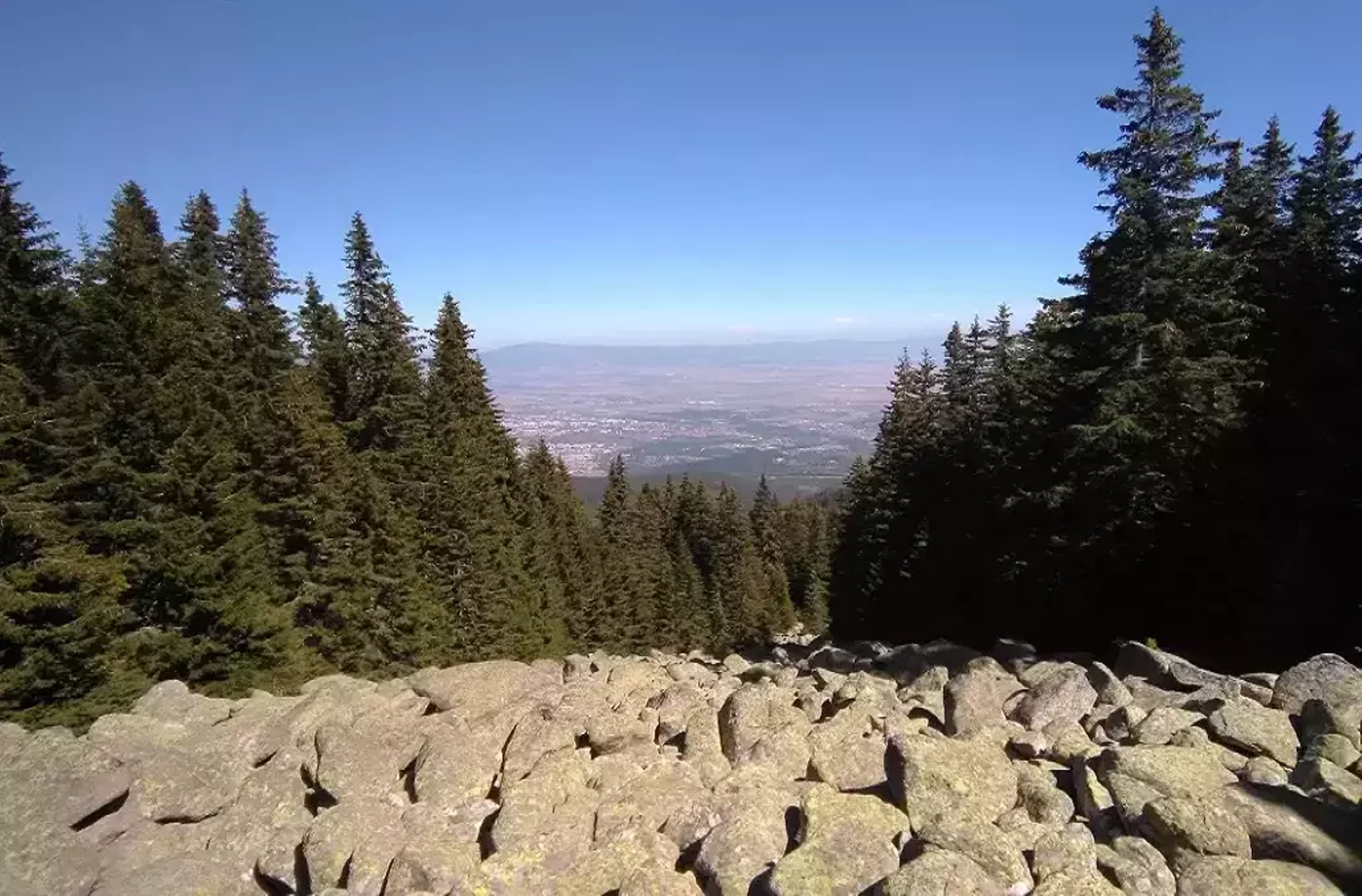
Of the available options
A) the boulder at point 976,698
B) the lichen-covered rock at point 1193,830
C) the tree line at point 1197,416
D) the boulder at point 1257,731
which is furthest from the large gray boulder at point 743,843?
the tree line at point 1197,416

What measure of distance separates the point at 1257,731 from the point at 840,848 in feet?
21.7

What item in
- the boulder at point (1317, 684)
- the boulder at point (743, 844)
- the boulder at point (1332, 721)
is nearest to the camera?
the boulder at point (743, 844)

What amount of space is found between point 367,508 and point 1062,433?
22.5 m

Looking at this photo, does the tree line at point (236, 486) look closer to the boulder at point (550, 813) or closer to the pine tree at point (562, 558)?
the pine tree at point (562, 558)

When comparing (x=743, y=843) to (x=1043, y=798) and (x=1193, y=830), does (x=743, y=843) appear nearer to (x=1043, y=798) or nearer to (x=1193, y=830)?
(x=1043, y=798)

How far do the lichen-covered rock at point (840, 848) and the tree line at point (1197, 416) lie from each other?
1328 cm

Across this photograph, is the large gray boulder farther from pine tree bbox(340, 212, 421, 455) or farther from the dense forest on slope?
pine tree bbox(340, 212, 421, 455)

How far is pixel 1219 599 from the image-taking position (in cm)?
1938

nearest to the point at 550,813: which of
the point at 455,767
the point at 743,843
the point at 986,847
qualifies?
the point at 455,767

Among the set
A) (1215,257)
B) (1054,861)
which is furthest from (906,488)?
(1054,861)

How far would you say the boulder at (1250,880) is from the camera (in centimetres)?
707

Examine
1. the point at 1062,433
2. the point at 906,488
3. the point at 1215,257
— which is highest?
the point at 1215,257

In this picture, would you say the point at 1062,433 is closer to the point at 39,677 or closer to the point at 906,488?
the point at 906,488

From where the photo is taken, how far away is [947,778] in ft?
29.7
